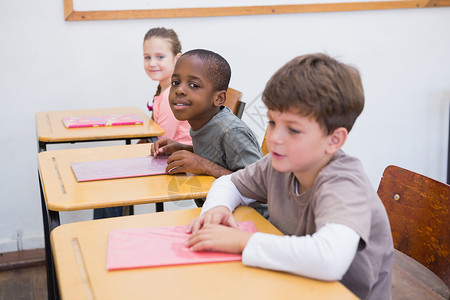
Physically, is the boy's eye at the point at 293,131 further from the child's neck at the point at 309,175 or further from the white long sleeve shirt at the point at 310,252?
the white long sleeve shirt at the point at 310,252

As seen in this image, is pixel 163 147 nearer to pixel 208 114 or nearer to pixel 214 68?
pixel 208 114

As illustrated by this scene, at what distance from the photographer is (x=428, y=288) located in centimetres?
250

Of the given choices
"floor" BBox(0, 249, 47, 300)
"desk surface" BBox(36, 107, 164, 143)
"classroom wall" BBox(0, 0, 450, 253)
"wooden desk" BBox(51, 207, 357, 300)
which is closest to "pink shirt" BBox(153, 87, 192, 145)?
"desk surface" BBox(36, 107, 164, 143)

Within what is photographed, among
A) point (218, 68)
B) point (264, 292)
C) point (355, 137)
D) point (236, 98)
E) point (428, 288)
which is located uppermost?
point (218, 68)

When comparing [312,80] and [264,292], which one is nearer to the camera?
[264,292]

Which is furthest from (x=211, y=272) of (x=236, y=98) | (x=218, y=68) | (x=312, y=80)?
(x=236, y=98)

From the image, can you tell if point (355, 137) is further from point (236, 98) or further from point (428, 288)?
point (236, 98)

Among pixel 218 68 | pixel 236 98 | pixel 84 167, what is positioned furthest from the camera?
pixel 236 98

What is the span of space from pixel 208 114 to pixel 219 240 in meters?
0.85

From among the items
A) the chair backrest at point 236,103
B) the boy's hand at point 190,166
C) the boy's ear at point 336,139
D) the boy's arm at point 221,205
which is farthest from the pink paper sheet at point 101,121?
the boy's ear at point 336,139

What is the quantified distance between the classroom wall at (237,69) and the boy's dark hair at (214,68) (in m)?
1.24

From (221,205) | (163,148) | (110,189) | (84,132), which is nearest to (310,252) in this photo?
(221,205)

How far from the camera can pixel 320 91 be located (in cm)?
99

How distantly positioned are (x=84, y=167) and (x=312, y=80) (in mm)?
901
